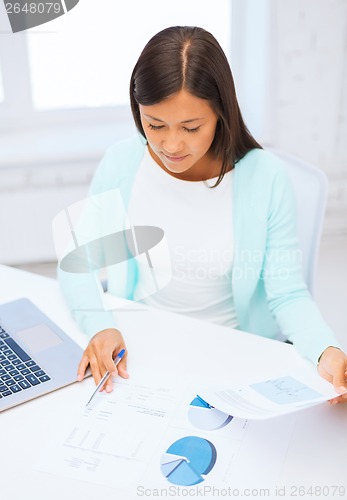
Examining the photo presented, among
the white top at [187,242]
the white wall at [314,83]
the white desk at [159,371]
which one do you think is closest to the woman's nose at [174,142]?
the white top at [187,242]

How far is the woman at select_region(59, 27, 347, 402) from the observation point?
1.13m

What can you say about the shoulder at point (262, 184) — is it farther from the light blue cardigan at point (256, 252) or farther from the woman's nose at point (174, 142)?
the woman's nose at point (174, 142)

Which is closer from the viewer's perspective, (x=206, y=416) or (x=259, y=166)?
(x=206, y=416)

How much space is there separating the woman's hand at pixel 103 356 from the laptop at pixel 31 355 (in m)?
0.03

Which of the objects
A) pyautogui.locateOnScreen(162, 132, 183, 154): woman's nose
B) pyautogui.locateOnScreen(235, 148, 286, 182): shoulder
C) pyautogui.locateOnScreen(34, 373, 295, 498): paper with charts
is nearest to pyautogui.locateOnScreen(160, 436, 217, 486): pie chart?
pyautogui.locateOnScreen(34, 373, 295, 498): paper with charts

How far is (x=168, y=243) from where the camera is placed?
1.39 meters

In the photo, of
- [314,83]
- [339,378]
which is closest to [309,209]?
[339,378]

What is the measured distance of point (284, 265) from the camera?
129cm

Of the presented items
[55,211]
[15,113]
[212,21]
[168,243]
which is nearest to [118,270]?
[168,243]

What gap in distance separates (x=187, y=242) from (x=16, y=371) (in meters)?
0.49

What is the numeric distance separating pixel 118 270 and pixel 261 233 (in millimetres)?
346

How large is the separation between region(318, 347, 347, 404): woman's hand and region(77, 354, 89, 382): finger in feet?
1.31

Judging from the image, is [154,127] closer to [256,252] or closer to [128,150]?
[128,150]

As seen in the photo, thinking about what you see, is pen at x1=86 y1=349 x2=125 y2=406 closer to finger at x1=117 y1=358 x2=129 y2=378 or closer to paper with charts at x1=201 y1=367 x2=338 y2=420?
finger at x1=117 y1=358 x2=129 y2=378
